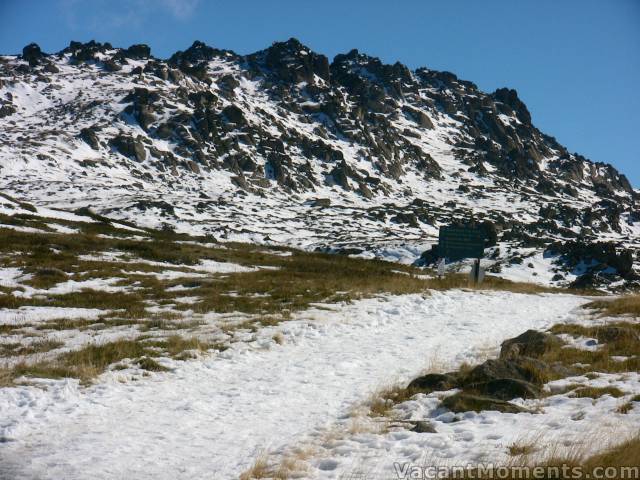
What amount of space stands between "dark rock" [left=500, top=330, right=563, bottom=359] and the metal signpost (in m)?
15.4

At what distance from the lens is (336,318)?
50.9 feet

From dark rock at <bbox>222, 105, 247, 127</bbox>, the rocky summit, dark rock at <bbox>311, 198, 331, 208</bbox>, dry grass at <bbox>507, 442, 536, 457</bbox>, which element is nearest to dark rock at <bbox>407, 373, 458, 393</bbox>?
dry grass at <bbox>507, 442, 536, 457</bbox>

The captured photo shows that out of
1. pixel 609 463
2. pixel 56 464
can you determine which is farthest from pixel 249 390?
pixel 609 463

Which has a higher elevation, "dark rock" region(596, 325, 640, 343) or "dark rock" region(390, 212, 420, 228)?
"dark rock" region(390, 212, 420, 228)

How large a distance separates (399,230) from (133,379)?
109000 mm

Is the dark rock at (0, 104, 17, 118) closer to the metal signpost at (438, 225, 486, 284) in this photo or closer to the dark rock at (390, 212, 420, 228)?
the dark rock at (390, 212, 420, 228)

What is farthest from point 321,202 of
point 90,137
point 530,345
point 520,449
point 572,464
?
point 572,464

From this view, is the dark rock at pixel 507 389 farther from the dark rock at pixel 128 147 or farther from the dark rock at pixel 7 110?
the dark rock at pixel 7 110

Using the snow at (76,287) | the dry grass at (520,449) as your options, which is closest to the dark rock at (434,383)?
the dry grass at (520,449)

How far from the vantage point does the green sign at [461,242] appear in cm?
2723

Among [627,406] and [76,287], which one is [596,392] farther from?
[76,287]

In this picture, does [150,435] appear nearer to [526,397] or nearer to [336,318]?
[526,397]

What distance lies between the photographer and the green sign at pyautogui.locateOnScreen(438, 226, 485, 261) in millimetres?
27234

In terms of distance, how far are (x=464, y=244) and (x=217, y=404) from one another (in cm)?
2184
